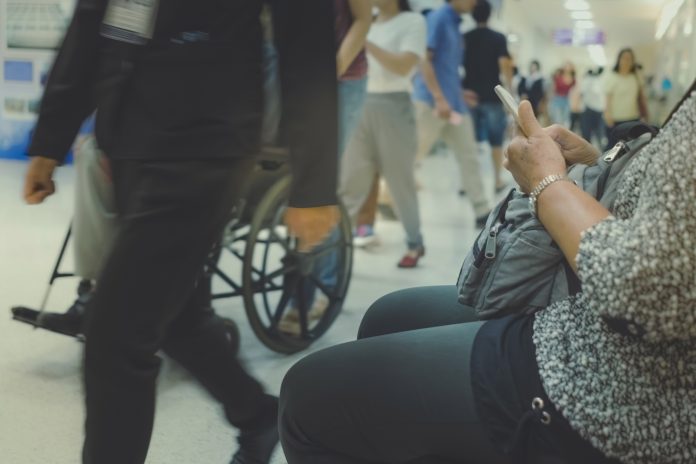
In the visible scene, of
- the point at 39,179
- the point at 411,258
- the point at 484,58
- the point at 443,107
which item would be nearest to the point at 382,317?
the point at 39,179

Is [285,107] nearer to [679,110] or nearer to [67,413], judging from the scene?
[679,110]

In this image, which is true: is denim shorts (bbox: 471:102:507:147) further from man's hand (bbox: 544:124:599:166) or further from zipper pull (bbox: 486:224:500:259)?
zipper pull (bbox: 486:224:500:259)

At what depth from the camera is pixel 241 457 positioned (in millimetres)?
1580

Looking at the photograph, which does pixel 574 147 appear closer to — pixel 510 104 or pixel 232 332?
pixel 510 104

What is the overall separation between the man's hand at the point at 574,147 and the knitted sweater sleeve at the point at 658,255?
1.25 ft

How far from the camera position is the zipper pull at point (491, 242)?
3.33 feet

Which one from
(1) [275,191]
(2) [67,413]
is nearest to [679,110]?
(1) [275,191]

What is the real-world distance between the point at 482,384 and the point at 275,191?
136 centimetres

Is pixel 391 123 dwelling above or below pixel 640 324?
below

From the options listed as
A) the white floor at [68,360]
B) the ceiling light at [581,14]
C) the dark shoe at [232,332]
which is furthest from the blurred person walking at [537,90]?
the dark shoe at [232,332]

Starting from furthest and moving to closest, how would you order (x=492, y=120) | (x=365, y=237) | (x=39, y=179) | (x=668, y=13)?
(x=492, y=120) < (x=365, y=237) < (x=668, y=13) < (x=39, y=179)

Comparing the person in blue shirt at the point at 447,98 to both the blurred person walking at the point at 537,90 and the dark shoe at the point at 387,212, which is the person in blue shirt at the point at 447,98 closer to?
the dark shoe at the point at 387,212

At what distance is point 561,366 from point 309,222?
0.51 meters

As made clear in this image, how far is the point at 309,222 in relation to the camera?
3.98 feet
